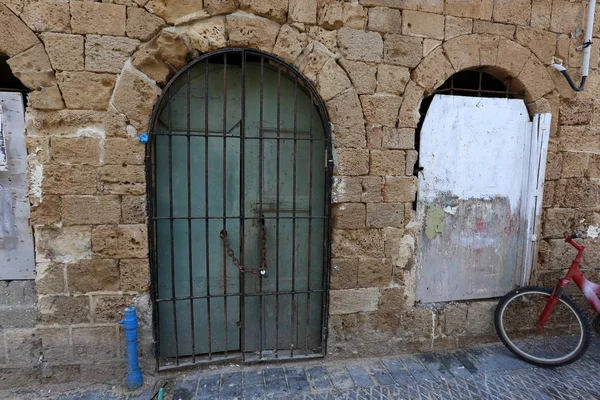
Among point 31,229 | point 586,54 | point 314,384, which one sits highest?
point 586,54

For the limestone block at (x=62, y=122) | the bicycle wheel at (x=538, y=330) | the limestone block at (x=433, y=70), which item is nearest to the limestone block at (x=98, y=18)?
the limestone block at (x=62, y=122)

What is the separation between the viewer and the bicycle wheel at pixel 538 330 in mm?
3127

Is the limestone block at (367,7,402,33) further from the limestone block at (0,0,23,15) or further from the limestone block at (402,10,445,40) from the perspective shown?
the limestone block at (0,0,23,15)

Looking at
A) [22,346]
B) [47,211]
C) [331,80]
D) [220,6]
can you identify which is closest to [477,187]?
[331,80]

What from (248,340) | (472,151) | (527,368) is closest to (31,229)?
(248,340)

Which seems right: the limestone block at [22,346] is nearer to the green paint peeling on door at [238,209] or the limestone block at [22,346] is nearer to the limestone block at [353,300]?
the green paint peeling on door at [238,209]

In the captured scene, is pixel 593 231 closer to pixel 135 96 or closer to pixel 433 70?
pixel 433 70

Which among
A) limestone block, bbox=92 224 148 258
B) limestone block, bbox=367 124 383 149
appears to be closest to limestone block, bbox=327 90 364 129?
limestone block, bbox=367 124 383 149

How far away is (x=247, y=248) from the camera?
10.1 feet

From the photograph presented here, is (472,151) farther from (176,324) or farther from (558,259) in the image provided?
(176,324)

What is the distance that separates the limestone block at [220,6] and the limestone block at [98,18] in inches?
24.9

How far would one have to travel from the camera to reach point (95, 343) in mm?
2750

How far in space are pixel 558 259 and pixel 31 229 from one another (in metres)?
5.03

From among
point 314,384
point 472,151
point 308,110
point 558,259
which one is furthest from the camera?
point 558,259
